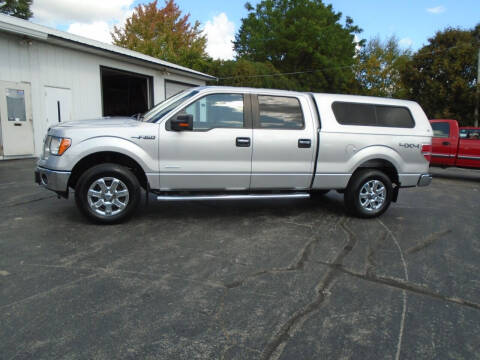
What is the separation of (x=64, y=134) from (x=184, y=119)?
154 cm

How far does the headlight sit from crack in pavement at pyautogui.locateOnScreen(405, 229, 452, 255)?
442 cm

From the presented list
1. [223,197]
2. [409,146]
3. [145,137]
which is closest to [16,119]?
[145,137]

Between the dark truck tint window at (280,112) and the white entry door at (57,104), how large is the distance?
9.16 meters

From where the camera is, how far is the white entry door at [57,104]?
11.4 metres

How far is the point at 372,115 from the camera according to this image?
18.4 ft

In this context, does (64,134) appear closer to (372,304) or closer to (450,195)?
(372,304)

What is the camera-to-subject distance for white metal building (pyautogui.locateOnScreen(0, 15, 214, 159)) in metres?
10.3

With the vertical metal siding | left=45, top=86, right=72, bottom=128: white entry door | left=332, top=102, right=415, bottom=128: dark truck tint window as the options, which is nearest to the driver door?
left=332, top=102, right=415, bottom=128: dark truck tint window

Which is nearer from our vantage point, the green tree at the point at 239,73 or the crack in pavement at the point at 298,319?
the crack in pavement at the point at 298,319

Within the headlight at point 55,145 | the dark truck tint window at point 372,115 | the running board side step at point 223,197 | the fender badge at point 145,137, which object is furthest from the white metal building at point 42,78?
the dark truck tint window at point 372,115

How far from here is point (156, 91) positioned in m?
15.7

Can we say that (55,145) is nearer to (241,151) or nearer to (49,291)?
(49,291)

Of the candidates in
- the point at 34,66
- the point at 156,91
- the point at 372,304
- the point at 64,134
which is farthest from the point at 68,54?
the point at 372,304

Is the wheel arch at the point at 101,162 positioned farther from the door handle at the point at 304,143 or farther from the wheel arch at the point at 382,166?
the wheel arch at the point at 382,166
